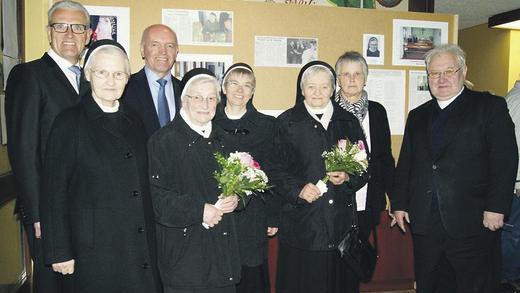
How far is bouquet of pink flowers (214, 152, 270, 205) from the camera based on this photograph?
253cm

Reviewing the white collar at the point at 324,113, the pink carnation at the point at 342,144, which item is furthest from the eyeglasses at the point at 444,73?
the pink carnation at the point at 342,144

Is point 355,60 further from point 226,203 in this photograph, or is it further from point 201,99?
point 226,203

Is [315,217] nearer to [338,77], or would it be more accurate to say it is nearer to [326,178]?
[326,178]

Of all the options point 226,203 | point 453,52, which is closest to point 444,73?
point 453,52

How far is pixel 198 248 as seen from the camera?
2.59m

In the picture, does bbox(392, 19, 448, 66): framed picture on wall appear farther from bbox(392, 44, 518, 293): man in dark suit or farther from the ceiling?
the ceiling

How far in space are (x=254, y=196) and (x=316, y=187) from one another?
45cm

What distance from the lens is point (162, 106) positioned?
3.47m

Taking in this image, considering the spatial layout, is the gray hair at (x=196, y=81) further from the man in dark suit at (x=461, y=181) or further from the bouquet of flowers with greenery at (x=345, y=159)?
the man in dark suit at (x=461, y=181)

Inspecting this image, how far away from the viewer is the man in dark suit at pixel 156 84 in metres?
3.39

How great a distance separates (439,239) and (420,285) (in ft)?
1.44

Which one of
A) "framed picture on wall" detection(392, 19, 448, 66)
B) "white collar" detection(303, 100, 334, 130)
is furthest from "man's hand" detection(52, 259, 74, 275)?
"framed picture on wall" detection(392, 19, 448, 66)

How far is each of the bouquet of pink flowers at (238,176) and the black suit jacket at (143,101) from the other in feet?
3.17

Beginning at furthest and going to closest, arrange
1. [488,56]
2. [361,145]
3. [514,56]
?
[488,56] → [514,56] → [361,145]
